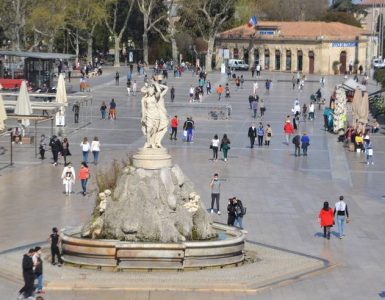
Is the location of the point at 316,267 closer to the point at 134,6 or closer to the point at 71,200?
the point at 71,200

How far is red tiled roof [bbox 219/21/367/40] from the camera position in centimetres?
9606

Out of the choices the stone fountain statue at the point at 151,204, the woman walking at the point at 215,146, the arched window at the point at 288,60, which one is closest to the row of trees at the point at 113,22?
the arched window at the point at 288,60

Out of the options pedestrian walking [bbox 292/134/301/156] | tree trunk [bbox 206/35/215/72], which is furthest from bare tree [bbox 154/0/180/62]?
pedestrian walking [bbox 292/134/301/156]

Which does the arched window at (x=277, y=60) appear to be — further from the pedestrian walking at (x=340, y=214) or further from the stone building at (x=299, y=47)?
the pedestrian walking at (x=340, y=214)


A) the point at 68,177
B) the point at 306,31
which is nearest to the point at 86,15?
the point at 306,31

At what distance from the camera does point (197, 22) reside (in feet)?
323

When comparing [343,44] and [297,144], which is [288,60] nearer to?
[343,44]

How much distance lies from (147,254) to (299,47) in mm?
77925

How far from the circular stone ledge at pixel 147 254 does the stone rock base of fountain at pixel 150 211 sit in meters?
0.35

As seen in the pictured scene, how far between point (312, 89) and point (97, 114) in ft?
77.5

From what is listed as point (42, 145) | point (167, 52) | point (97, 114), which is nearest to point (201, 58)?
point (167, 52)

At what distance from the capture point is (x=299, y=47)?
9588 cm

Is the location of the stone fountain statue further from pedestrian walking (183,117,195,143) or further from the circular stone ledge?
pedestrian walking (183,117,195,143)

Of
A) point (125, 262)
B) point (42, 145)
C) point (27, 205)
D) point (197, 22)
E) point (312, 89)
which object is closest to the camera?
point (125, 262)
